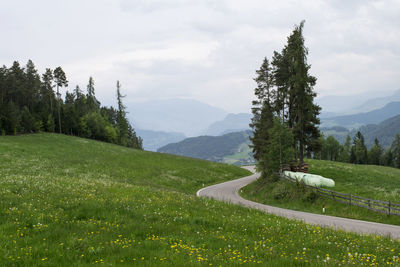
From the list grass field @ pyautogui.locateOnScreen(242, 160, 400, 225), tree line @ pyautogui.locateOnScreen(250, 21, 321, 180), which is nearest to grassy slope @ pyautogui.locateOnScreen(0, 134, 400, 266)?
grass field @ pyautogui.locateOnScreen(242, 160, 400, 225)

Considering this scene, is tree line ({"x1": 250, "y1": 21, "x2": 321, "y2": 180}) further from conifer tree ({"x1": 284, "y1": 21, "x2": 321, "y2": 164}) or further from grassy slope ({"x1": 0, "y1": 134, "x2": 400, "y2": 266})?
grassy slope ({"x1": 0, "y1": 134, "x2": 400, "y2": 266})

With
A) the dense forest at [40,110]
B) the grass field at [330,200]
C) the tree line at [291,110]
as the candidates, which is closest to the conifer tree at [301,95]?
the tree line at [291,110]

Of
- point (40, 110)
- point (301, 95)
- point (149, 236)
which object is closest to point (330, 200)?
point (301, 95)

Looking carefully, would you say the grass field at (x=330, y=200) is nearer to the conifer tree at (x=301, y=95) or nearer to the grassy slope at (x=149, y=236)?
the conifer tree at (x=301, y=95)

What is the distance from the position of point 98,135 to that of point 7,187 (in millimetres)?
86263

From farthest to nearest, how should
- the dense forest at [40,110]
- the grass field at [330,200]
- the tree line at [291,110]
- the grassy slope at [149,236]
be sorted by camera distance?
the dense forest at [40,110], the tree line at [291,110], the grass field at [330,200], the grassy slope at [149,236]

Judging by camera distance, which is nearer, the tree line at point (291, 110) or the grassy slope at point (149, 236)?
the grassy slope at point (149, 236)

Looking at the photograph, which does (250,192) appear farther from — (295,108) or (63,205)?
(63,205)

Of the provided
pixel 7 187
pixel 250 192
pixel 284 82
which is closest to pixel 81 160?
pixel 250 192

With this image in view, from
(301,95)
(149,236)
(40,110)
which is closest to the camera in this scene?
(149,236)

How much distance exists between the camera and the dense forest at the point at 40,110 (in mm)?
68562

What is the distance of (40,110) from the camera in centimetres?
8231

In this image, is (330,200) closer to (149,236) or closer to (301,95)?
(301,95)

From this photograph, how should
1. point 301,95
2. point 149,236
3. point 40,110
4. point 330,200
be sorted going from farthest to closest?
point 40,110 < point 301,95 < point 330,200 < point 149,236
